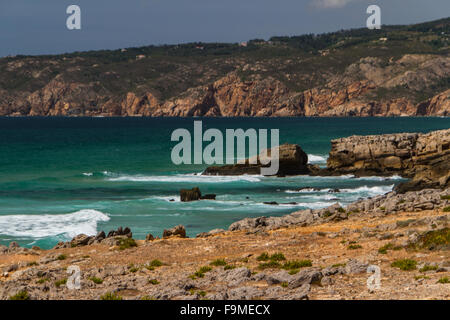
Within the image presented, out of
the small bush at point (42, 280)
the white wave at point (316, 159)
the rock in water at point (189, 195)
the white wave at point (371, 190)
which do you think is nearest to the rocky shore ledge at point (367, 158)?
A: the white wave at point (371, 190)

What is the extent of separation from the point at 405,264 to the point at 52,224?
22.3 m

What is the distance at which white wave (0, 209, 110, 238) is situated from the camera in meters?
31.2

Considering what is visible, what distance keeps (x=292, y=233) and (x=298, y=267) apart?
7089 millimetres

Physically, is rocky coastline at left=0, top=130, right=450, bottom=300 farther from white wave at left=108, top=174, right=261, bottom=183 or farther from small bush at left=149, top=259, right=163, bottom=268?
white wave at left=108, top=174, right=261, bottom=183

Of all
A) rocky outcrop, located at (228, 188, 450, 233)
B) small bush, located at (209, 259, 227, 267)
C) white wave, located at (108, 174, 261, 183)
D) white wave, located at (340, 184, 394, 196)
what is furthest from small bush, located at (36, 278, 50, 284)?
white wave, located at (108, 174, 261, 183)

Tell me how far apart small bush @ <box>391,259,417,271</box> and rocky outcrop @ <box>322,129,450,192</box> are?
35.9m

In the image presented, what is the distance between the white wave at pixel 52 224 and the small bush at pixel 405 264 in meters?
18.4

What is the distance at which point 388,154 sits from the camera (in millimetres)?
56438

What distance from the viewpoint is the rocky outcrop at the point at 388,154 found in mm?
52156

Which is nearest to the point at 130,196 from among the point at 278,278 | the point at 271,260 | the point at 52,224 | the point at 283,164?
the point at 52,224

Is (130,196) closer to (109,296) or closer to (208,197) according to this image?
(208,197)

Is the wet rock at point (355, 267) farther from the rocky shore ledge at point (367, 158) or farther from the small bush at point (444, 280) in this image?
the rocky shore ledge at point (367, 158)
